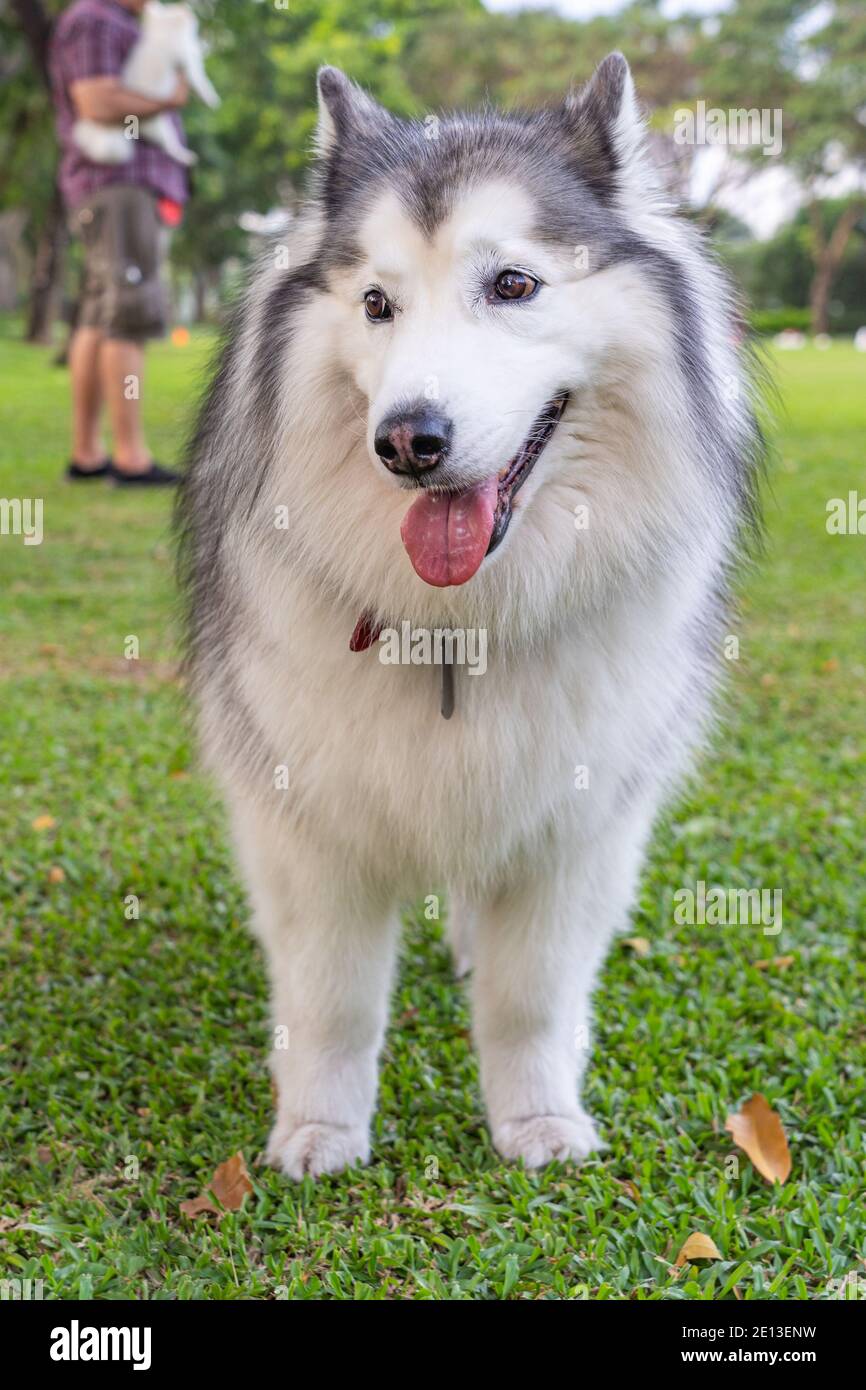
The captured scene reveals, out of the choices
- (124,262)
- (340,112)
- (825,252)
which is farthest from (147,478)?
(825,252)

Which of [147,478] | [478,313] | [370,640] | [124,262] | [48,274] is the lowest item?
[370,640]

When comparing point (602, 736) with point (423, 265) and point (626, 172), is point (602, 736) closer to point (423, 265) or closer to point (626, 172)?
point (423, 265)

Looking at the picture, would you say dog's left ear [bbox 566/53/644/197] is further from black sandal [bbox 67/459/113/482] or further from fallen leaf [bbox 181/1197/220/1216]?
black sandal [bbox 67/459/113/482]

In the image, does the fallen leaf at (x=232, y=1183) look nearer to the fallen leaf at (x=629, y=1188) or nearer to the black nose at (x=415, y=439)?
the fallen leaf at (x=629, y=1188)

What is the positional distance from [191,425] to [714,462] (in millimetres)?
1153

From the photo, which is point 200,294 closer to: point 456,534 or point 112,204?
point 112,204

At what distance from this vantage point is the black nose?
5.68 ft

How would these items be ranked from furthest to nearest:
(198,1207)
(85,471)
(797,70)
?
(797,70), (85,471), (198,1207)

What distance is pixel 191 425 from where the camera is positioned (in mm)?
2645

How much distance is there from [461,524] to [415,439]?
0.18 metres

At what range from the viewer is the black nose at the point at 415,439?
5.68ft

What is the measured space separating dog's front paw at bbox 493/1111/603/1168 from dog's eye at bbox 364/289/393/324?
1.52m

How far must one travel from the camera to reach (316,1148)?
2.35 m

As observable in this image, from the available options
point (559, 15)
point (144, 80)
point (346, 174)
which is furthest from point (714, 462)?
point (559, 15)
